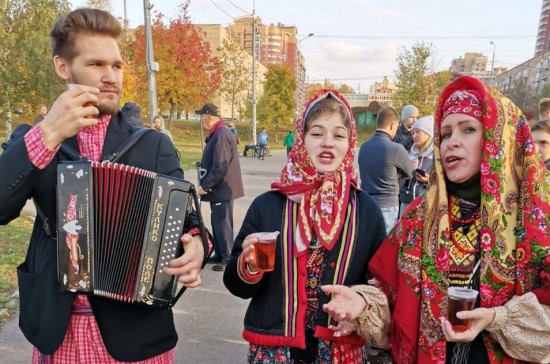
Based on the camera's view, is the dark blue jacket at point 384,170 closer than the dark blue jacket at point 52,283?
No

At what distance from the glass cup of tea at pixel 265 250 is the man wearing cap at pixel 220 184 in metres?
4.05

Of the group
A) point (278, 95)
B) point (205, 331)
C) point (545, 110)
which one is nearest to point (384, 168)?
point (545, 110)

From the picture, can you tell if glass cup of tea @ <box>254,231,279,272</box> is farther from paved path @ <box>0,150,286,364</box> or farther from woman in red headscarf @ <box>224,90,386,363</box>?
paved path @ <box>0,150,286,364</box>

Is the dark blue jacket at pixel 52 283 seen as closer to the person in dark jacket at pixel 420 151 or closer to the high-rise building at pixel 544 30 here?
the person in dark jacket at pixel 420 151

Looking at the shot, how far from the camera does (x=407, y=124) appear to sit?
7715 mm

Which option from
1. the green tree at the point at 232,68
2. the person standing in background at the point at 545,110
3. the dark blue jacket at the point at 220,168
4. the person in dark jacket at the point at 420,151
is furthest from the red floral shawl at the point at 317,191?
the green tree at the point at 232,68

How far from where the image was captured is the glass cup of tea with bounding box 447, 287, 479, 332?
157 cm

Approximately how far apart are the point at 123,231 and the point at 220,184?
13.8 ft

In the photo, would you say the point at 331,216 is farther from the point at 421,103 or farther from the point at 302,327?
the point at 421,103

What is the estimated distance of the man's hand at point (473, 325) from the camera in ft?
5.29

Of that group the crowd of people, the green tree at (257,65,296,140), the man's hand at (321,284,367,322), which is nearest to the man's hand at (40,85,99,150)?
the crowd of people

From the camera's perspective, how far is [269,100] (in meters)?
34.3

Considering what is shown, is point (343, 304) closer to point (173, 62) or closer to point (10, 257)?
point (10, 257)

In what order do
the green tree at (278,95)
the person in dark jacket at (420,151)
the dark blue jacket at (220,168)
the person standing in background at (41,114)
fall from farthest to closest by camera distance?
the green tree at (278,95)
the dark blue jacket at (220,168)
the person in dark jacket at (420,151)
the person standing in background at (41,114)
